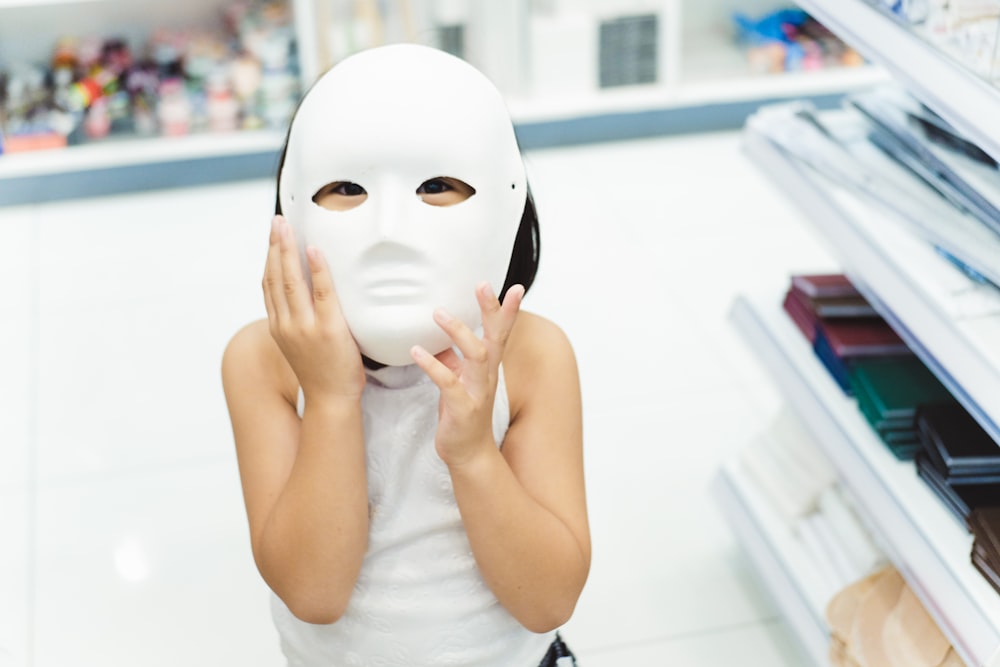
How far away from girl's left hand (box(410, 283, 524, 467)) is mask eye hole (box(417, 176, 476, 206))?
79mm

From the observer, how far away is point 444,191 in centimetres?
92

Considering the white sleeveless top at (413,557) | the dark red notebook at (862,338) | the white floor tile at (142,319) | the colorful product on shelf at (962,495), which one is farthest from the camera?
the white floor tile at (142,319)

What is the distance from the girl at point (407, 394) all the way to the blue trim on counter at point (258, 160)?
1.77 metres

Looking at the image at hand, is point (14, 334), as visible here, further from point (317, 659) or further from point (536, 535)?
point (536, 535)

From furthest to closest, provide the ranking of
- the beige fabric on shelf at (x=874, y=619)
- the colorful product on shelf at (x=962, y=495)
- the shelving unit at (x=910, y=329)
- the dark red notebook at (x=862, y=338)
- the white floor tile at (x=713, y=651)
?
the white floor tile at (x=713, y=651), the dark red notebook at (x=862, y=338), the beige fabric on shelf at (x=874, y=619), the colorful product on shelf at (x=962, y=495), the shelving unit at (x=910, y=329)

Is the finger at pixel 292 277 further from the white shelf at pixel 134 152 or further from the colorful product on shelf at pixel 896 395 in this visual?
the white shelf at pixel 134 152

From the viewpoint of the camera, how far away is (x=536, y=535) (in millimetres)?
955

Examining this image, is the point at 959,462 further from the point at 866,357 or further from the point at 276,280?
the point at 276,280

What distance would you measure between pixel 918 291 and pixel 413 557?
0.58m

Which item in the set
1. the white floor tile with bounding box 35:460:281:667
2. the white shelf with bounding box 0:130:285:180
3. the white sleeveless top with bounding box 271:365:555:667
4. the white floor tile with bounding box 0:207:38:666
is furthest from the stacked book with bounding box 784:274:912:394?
the white shelf with bounding box 0:130:285:180

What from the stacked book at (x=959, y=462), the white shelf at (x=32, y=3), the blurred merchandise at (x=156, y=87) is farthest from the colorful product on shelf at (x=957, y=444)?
the white shelf at (x=32, y=3)

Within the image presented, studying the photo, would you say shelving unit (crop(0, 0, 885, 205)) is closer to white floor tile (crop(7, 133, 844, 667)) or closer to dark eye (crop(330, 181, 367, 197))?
white floor tile (crop(7, 133, 844, 667))

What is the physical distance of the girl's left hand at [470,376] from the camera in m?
0.87

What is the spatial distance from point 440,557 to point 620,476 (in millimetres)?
1021
